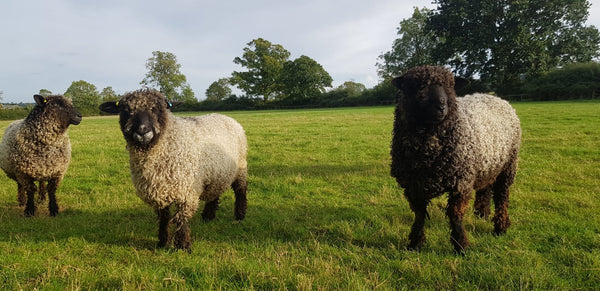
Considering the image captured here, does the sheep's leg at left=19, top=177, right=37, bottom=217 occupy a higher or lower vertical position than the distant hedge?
lower

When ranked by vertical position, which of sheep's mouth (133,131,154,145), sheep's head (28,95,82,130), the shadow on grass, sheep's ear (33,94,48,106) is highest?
sheep's ear (33,94,48,106)

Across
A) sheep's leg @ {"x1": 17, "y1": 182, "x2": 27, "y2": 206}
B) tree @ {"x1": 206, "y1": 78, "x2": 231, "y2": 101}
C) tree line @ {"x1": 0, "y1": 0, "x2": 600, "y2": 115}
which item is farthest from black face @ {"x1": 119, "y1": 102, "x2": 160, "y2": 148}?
tree @ {"x1": 206, "y1": 78, "x2": 231, "y2": 101}

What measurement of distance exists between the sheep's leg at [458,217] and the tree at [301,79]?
232 ft

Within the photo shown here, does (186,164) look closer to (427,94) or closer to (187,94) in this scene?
(427,94)

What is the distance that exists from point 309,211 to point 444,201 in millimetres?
2811

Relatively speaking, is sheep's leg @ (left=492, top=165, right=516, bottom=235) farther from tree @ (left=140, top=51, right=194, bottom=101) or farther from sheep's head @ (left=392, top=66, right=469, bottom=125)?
tree @ (left=140, top=51, right=194, bottom=101)

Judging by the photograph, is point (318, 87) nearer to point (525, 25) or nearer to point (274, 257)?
point (525, 25)

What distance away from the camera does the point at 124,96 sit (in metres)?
4.15

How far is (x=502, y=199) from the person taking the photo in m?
4.92

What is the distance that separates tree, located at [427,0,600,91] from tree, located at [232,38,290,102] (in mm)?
39202

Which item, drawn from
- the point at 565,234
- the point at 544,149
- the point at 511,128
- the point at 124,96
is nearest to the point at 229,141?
the point at 124,96

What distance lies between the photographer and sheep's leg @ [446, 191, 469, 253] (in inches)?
159

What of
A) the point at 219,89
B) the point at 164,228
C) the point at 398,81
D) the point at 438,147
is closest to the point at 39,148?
the point at 164,228

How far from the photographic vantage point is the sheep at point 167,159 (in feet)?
13.2
